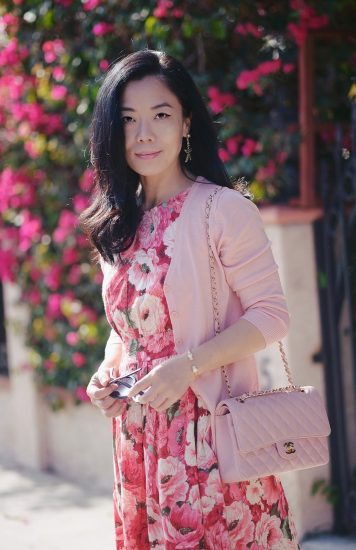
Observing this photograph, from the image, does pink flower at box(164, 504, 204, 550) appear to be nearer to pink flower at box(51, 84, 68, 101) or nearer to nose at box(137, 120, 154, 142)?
nose at box(137, 120, 154, 142)

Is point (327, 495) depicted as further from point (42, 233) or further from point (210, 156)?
point (42, 233)

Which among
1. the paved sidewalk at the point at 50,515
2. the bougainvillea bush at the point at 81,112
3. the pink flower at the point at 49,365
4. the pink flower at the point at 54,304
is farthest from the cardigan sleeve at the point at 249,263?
the pink flower at the point at 49,365

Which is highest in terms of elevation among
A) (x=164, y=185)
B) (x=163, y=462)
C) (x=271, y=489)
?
(x=164, y=185)

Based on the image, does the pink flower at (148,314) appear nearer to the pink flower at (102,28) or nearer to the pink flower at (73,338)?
the pink flower at (102,28)

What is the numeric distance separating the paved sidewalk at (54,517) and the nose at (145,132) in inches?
89.2

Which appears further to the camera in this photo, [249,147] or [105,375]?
[249,147]

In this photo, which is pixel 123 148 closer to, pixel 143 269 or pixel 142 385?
pixel 143 269

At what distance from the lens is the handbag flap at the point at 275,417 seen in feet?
7.41

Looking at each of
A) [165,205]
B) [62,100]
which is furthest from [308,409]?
[62,100]

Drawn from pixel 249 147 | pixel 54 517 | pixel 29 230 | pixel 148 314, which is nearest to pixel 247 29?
pixel 249 147

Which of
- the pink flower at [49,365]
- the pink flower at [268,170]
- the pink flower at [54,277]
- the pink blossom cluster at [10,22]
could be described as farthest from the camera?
the pink flower at [49,365]

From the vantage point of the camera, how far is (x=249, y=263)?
7.62 feet

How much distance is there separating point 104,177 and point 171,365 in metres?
0.61

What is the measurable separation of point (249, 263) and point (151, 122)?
461 mm
